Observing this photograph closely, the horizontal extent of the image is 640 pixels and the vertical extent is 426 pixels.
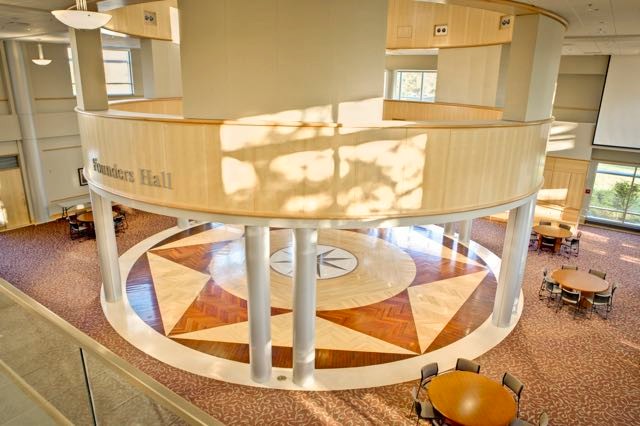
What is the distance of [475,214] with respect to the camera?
747cm

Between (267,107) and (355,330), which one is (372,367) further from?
(267,107)

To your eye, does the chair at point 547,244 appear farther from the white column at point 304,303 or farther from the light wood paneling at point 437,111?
the white column at point 304,303

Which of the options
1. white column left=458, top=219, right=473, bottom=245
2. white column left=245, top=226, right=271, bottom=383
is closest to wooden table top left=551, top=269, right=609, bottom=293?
white column left=458, top=219, right=473, bottom=245

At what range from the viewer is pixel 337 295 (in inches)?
449

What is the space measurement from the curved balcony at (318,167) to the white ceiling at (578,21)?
250 centimetres

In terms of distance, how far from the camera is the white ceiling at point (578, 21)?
25.1ft

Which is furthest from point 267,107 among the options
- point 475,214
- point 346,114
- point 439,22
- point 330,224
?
point 439,22

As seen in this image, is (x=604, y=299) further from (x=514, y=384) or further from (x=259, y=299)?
(x=259, y=299)

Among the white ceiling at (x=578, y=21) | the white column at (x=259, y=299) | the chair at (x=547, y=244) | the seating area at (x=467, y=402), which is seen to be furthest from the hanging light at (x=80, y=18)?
the chair at (x=547, y=244)

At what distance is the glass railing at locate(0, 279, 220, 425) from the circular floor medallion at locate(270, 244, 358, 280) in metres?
7.83

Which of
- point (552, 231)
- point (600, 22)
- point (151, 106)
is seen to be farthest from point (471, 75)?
point (151, 106)

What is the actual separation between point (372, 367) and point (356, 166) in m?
4.11

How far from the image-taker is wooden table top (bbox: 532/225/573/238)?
1444 centimetres

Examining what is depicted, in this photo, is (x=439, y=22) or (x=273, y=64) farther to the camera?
(x=439, y=22)
